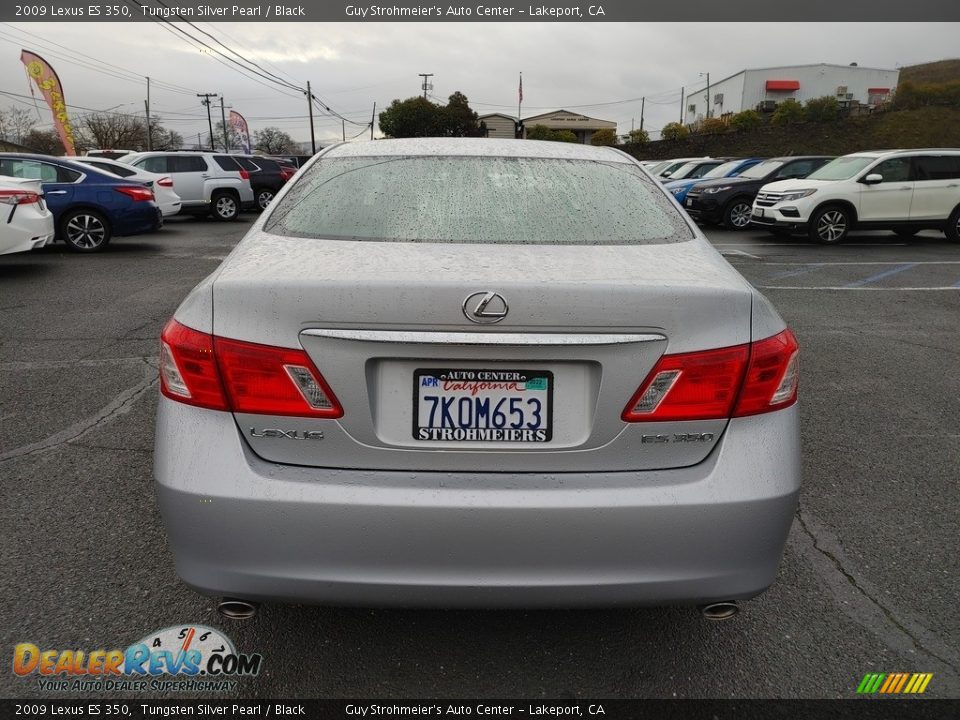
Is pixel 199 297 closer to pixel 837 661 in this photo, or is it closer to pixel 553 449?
pixel 553 449

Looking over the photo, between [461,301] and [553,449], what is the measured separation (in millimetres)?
450

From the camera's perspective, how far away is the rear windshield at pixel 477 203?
91.8 inches

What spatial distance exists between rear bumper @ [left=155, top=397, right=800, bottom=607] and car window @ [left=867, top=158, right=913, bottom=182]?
1395cm

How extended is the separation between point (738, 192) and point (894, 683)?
15.7 m

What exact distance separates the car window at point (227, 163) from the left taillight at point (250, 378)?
1836 centimetres

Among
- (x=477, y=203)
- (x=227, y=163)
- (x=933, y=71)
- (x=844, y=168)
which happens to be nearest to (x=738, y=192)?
(x=844, y=168)

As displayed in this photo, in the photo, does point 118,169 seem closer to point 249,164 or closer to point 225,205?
A: point 225,205

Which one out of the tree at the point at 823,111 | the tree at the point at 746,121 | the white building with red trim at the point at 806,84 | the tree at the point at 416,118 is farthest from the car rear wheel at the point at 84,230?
the white building with red trim at the point at 806,84

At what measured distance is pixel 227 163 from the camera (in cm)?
1884

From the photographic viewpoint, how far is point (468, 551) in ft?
6.06

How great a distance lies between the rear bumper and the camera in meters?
1.84

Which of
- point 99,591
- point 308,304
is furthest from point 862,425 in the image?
point 99,591

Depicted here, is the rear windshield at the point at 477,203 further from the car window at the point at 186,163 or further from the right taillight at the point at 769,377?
the car window at the point at 186,163

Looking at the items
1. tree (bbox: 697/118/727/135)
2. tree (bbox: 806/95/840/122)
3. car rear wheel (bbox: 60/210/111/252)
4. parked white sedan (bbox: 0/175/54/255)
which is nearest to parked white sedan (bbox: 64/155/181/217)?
car rear wheel (bbox: 60/210/111/252)
